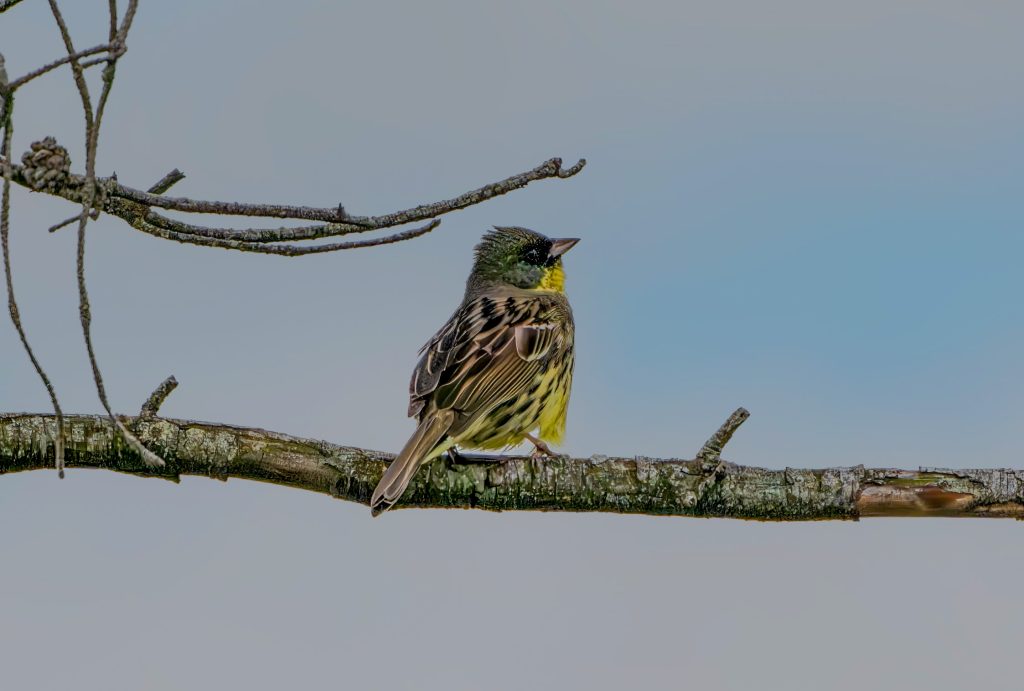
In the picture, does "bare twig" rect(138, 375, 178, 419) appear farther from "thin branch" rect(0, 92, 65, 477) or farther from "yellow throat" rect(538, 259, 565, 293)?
"yellow throat" rect(538, 259, 565, 293)

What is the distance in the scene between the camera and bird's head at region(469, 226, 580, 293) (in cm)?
904

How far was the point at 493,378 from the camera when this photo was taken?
7336mm

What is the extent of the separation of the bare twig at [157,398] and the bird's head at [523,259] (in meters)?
3.52

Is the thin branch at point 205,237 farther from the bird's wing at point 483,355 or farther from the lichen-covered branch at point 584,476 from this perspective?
the bird's wing at point 483,355

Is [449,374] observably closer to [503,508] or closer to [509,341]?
[509,341]

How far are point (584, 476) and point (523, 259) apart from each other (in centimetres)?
322

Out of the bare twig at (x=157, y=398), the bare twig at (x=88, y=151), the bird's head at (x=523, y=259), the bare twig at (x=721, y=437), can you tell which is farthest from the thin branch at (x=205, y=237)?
the bird's head at (x=523, y=259)

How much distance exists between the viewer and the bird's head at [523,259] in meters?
9.04

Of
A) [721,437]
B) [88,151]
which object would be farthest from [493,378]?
[88,151]

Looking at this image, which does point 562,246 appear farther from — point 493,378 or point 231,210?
point 231,210

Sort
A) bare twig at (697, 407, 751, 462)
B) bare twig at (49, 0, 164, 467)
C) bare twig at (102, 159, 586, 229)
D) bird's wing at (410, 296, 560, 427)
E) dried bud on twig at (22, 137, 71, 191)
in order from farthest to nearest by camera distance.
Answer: bird's wing at (410, 296, 560, 427), bare twig at (697, 407, 751, 462), dried bud on twig at (22, 137, 71, 191), bare twig at (102, 159, 586, 229), bare twig at (49, 0, 164, 467)

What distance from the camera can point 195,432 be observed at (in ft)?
19.7

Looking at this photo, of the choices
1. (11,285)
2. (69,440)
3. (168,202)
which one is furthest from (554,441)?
(11,285)

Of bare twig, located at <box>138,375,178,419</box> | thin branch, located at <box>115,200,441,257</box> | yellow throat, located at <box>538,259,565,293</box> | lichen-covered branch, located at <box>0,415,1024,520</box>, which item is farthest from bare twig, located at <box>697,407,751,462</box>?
yellow throat, located at <box>538,259,565,293</box>
